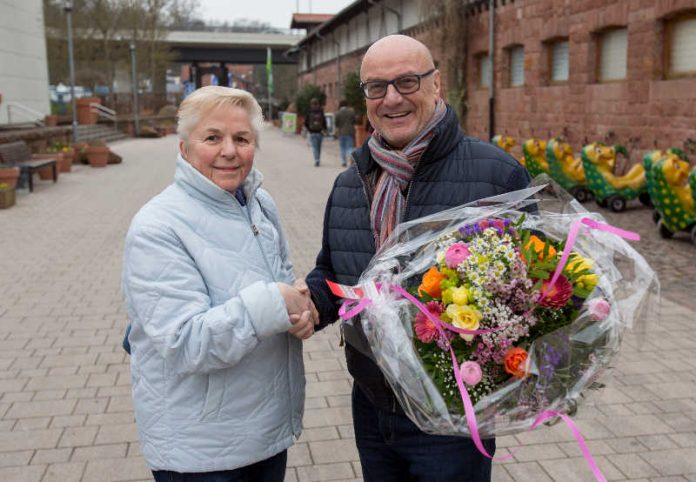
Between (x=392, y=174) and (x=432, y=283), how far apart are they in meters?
0.57

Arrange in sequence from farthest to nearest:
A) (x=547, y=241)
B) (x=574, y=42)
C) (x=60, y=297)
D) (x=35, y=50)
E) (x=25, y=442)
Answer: (x=35, y=50)
(x=574, y=42)
(x=60, y=297)
(x=25, y=442)
(x=547, y=241)

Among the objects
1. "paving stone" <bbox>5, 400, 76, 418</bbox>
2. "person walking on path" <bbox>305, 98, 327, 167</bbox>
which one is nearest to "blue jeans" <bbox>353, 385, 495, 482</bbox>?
"paving stone" <bbox>5, 400, 76, 418</bbox>

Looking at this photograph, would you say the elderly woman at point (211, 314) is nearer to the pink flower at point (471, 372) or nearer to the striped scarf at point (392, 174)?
the striped scarf at point (392, 174)

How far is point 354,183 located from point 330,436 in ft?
6.63

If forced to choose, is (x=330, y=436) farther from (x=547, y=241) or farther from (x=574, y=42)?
(x=574, y=42)

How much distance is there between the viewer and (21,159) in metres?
17.4

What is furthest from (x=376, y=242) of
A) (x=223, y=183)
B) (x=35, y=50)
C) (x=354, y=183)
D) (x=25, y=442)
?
(x=35, y=50)

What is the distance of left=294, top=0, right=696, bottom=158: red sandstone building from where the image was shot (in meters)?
12.0

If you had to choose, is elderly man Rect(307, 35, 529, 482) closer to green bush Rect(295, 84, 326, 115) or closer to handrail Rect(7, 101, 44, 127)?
handrail Rect(7, 101, 44, 127)

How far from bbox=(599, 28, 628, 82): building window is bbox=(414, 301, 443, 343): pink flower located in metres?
12.9

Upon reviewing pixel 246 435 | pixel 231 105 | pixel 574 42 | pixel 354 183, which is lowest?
pixel 246 435

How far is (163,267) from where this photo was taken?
2.16 meters

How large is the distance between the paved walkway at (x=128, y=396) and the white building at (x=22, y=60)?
17.8m

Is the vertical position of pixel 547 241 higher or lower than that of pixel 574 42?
lower
